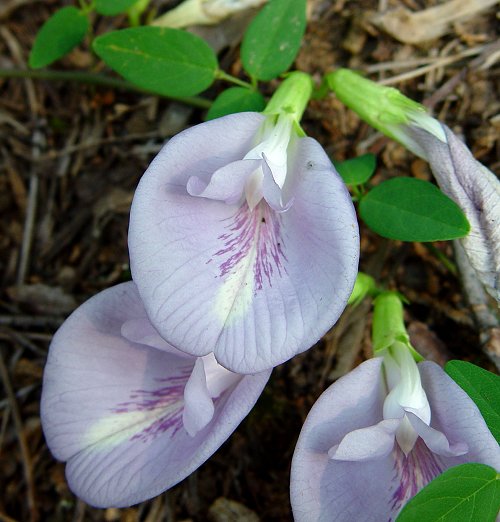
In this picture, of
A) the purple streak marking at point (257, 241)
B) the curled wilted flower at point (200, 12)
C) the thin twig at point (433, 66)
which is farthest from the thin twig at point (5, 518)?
the thin twig at point (433, 66)

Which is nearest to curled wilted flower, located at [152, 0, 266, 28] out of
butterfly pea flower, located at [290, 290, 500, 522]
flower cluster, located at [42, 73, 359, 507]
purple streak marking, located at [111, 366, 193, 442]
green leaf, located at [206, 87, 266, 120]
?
green leaf, located at [206, 87, 266, 120]

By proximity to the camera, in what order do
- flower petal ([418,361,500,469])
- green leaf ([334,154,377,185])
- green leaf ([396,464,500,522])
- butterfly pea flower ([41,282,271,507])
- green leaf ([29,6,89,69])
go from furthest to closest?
green leaf ([29,6,89,69]) < green leaf ([334,154,377,185]) < butterfly pea flower ([41,282,271,507]) < flower petal ([418,361,500,469]) < green leaf ([396,464,500,522])

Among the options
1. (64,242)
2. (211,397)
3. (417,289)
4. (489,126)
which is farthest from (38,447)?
(489,126)

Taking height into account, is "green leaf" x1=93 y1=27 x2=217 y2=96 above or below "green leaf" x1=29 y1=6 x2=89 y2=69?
above

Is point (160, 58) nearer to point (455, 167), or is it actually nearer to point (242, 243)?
point (242, 243)

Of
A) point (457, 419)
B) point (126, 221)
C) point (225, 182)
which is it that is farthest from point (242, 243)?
point (126, 221)

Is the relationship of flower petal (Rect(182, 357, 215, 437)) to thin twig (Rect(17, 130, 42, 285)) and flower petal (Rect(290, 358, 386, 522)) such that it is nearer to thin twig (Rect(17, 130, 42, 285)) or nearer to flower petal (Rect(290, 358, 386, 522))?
flower petal (Rect(290, 358, 386, 522))

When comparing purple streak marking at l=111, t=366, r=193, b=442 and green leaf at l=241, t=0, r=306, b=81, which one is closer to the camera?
purple streak marking at l=111, t=366, r=193, b=442
